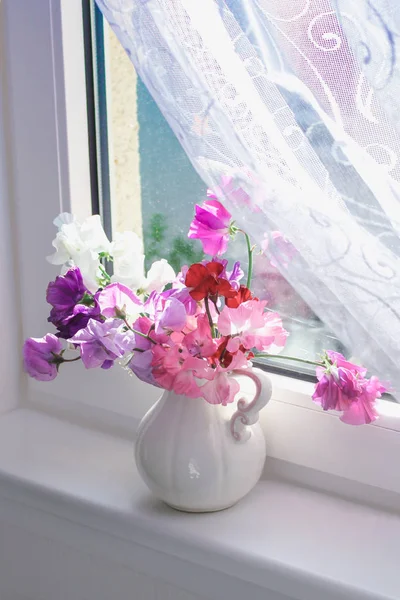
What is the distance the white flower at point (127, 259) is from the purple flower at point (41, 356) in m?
0.11

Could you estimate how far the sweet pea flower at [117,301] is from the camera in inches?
35.5

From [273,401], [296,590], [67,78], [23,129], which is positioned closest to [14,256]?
[23,129]

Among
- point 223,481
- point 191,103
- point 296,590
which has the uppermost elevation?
point 191,103

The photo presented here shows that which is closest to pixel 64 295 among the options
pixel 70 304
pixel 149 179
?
pixel 70 304

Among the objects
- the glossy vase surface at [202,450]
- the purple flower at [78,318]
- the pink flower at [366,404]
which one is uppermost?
the purple flower at [78,318]

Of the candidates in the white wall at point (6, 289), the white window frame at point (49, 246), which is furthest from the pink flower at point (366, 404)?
the white wall at point (6, 289)

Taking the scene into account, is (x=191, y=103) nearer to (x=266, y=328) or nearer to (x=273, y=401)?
(x=266, y=328)

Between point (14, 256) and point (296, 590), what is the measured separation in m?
0.71

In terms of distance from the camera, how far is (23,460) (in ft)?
3.93

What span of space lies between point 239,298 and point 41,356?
10.1 inches

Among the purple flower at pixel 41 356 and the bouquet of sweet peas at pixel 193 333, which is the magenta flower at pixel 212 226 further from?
the purple flower at pixel 41 356

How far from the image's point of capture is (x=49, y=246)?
1.25 meters

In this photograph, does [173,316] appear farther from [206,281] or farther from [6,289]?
[6,289]

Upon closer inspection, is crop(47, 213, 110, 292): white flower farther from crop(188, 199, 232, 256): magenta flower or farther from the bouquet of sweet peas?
crop(188, 199, 232, 256): magenta flower
